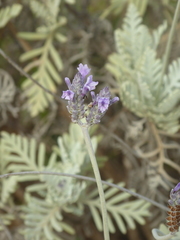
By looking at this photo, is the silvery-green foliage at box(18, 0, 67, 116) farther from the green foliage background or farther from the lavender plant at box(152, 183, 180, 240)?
the lavender plant at box(152, 183, 180, 240)

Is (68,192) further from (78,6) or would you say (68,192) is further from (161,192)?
(78,6)

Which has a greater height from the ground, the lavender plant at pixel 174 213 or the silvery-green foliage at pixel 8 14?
the silvery-green foliage at pixel 8 14

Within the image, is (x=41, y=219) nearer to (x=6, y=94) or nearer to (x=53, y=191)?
(x=53, y=191)

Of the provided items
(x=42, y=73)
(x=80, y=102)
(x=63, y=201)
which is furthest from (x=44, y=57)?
(x=80, y=102)

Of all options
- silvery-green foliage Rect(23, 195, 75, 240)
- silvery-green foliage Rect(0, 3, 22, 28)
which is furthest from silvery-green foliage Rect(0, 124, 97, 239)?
silvery-green foliage Rect(0, 3, 22, 28)

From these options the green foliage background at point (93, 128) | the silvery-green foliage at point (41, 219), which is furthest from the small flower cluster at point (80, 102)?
the silvery-green foliage at point (41, 219)

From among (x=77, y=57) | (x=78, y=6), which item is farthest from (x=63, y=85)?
(x=78, y=6)

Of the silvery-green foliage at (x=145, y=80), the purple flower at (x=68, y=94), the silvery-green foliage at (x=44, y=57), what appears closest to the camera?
the purple flower at (x=68, y=94)

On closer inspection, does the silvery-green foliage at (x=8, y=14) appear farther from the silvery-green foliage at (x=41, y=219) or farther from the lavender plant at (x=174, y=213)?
the lavender plant at (x=174, y=213)
